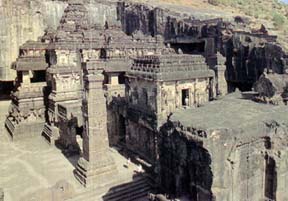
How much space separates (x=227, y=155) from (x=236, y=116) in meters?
2.63

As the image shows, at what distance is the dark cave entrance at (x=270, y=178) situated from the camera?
1155 centimetres

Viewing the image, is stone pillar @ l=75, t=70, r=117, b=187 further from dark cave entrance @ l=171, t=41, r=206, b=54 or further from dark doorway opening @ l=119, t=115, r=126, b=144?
dark cave entrance @ l=171, t=41, r=206, b=54

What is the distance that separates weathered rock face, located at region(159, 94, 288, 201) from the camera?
34.4 feet

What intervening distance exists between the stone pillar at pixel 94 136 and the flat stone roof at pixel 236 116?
4110mm

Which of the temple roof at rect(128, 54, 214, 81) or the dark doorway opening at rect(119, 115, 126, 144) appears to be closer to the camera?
the temple roof at rect(128, 54, 214, 81)

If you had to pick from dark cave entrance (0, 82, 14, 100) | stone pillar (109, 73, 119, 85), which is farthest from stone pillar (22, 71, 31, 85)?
stone pillar (109, 73, 119, 85)

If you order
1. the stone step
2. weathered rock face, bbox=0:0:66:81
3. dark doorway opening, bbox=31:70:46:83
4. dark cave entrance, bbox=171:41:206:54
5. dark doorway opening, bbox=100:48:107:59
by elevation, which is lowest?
the stone step

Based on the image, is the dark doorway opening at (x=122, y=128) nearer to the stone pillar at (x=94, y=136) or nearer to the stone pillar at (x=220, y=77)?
the stone pillar at (x=94, y=136)

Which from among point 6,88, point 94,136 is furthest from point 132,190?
point 6,88

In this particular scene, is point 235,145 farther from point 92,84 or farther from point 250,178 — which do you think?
point 92,84

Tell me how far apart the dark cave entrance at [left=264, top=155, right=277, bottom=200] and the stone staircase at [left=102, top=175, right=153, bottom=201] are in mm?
5835

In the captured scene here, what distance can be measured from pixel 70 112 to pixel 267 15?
4308 centimetres

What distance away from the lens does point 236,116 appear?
41.9 feet

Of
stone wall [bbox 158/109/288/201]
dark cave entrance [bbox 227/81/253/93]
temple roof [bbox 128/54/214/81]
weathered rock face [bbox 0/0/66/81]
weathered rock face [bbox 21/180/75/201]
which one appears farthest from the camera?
weathered rock face [bbox 0/0/66/81]
